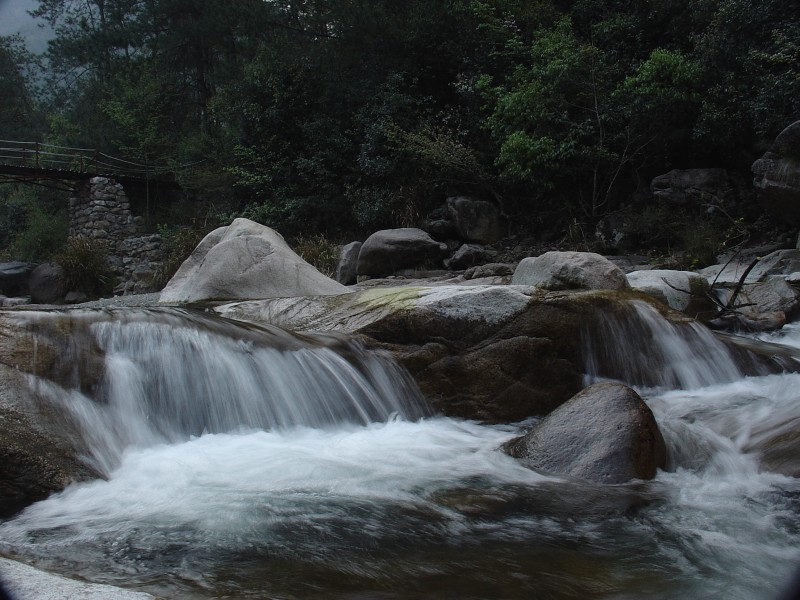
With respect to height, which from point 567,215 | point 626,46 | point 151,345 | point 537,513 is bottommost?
point 537,513

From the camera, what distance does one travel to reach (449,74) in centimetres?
1877

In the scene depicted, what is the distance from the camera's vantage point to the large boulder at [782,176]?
1123 cm

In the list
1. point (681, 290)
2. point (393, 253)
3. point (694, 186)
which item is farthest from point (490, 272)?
point (694, 186)

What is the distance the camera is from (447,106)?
698 inches

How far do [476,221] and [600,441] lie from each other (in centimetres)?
1236

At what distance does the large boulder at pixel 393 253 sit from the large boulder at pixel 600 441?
10.2 metres

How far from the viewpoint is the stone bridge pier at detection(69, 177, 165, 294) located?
2155 centimetres

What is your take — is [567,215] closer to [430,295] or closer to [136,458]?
[430,295]

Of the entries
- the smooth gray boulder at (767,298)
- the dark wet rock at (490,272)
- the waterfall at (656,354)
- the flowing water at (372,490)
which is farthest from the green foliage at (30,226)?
the waterfall at (656,354)

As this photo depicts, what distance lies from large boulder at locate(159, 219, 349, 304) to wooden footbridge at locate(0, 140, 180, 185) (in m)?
15.2

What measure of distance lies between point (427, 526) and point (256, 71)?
19.0 m

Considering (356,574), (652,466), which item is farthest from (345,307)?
(356,574)

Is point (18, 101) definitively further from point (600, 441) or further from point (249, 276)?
point (600, 441)

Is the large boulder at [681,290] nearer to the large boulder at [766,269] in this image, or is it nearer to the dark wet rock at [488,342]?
the large boulder at [766,269]
